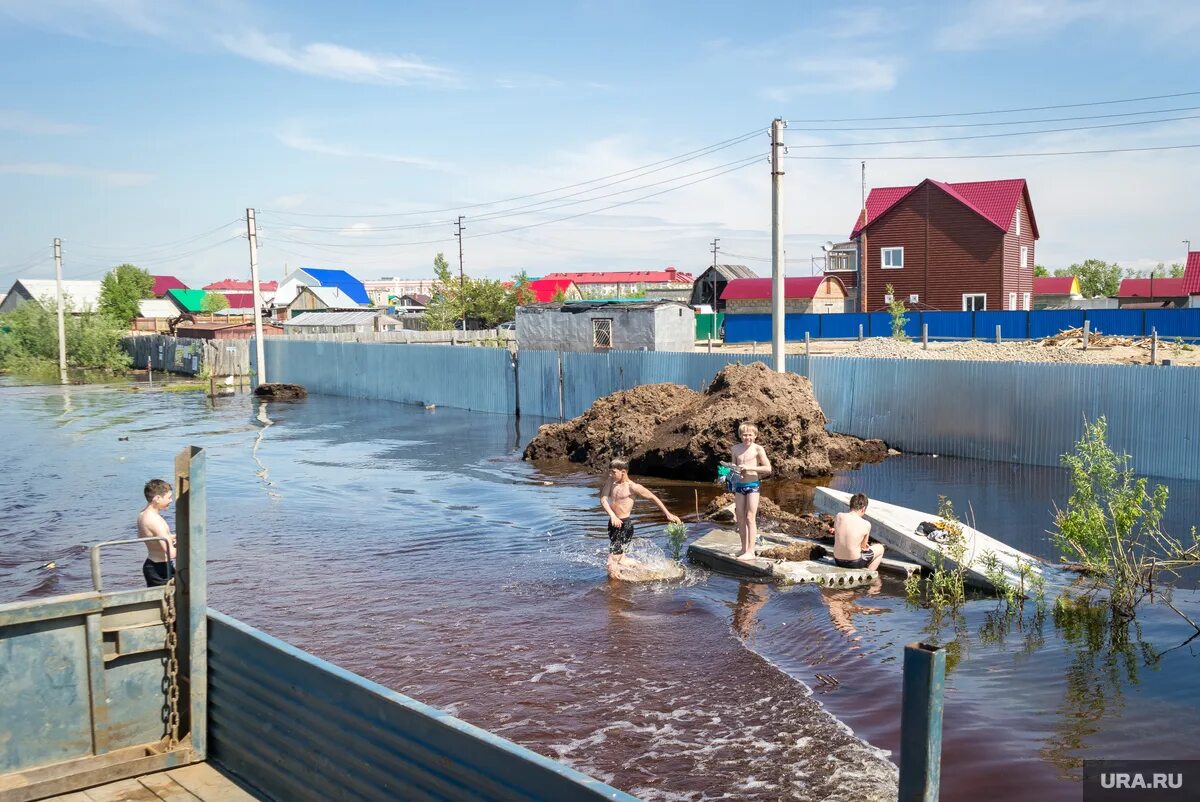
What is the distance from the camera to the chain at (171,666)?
5.64 meters

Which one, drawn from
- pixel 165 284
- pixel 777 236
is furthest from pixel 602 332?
pixel 165 284

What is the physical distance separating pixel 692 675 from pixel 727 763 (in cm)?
163

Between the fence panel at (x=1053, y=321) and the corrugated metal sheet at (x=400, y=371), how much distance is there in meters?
21.7

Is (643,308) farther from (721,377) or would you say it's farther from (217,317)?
(217,317)

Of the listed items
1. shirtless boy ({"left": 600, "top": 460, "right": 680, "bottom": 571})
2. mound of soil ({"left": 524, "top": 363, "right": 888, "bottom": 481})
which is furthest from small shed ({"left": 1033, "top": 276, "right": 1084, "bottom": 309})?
shirtless boy ({"left": 600, "top": 460, "right": 680, "bottom": 571})

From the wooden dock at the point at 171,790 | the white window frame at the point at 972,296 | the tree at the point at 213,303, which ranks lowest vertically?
the wooden dock at the point at 171,790

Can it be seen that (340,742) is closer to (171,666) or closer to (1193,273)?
(171,666)

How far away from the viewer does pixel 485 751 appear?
144 inches

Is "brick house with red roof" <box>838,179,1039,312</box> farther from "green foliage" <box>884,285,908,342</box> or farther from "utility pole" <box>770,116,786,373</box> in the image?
"utility pole" <box>770,116,786,373</box>

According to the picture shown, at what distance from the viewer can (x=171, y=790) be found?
5230mm

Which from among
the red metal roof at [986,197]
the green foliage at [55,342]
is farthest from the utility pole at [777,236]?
the green foliage at [55,342]

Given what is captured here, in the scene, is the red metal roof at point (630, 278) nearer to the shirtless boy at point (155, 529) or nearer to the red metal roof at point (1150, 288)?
the red metal roof at point (1150, 288)

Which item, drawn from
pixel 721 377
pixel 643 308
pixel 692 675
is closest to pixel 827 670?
pixel 692 675

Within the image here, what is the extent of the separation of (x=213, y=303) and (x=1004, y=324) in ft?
264
